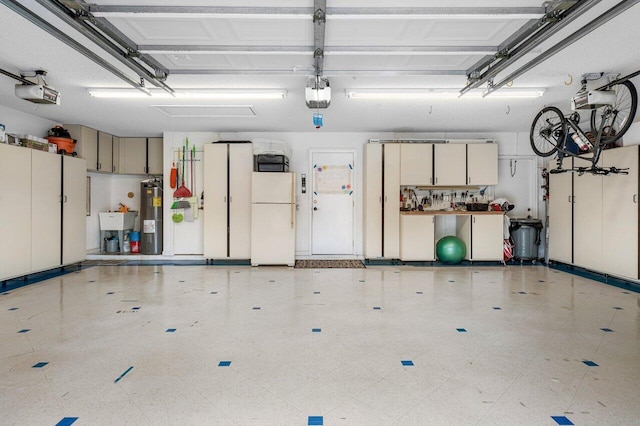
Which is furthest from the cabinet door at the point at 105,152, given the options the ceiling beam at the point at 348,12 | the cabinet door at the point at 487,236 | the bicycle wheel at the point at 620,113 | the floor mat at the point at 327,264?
the bicycle wheel at the point at 620,113

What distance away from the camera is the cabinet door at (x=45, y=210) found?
534 centimetres

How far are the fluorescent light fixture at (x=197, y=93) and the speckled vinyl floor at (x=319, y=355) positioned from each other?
2554mm

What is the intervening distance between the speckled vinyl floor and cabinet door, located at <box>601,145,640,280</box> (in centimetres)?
52

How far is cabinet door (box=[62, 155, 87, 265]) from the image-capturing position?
19.4ft

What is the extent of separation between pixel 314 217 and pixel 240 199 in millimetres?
1505

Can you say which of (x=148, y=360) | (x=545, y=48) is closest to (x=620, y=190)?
(x=545, y=48)

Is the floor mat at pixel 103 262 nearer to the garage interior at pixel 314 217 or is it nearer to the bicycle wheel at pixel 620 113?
the garage interior at pixel 314 217

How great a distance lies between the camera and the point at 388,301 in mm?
4289

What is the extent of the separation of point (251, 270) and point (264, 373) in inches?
154

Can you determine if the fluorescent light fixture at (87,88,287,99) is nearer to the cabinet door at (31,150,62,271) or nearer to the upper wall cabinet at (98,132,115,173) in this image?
the cabinet door at (31,150,62,271)

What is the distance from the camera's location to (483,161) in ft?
22.6

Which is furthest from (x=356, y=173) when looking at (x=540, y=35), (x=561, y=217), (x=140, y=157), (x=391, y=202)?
(x=540, y=35)

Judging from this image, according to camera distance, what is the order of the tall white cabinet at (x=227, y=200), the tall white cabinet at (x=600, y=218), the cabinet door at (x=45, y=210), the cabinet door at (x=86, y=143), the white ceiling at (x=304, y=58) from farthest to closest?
the tall white cabinet at (x=227, y=200)
the cabinet door at (x=86, y=143)
the cabinet door at (x=45, y=210)
the tall white cabinet at (x=600, y=218)
the white ceiling at (x=304, y=58)

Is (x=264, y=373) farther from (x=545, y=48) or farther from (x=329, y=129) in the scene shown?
(x=329, y=129)
